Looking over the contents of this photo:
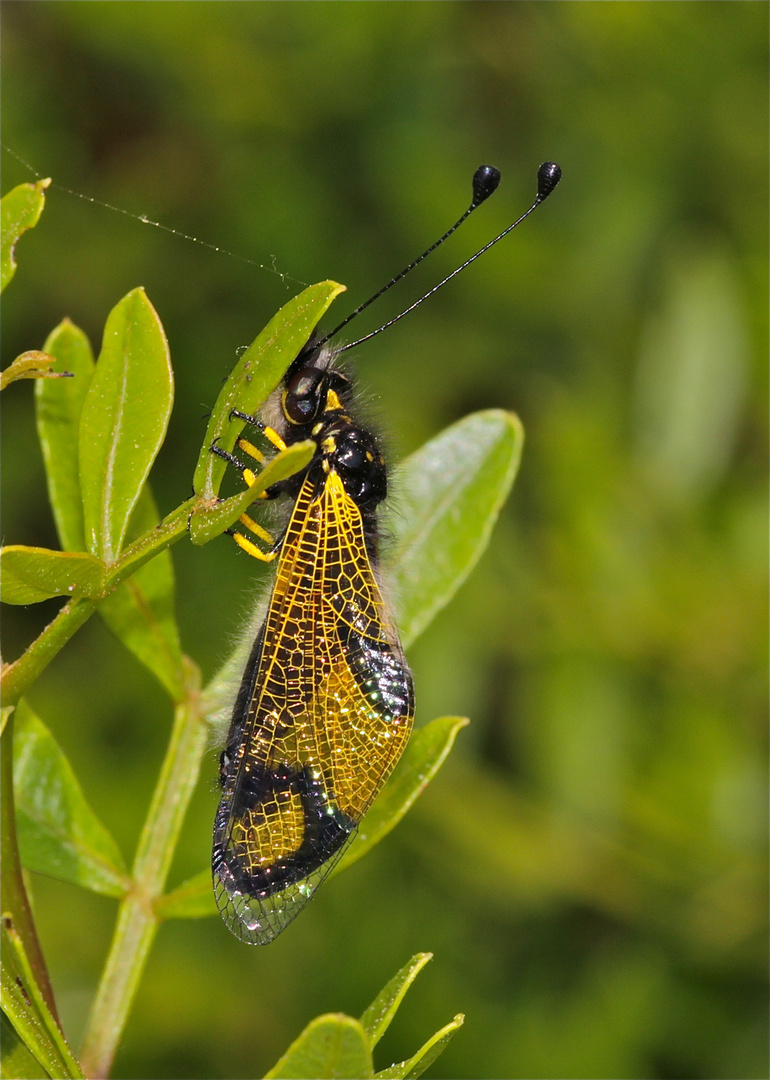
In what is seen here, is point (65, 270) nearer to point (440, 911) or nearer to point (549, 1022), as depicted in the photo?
point (440, 911)

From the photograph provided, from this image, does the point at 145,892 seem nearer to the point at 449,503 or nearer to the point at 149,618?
the point at 149,618

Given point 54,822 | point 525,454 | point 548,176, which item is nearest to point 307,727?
point 54,822

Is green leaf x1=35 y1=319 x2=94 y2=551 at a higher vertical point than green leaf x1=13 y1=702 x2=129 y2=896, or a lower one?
higher

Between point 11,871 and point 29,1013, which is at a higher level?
point 11,871

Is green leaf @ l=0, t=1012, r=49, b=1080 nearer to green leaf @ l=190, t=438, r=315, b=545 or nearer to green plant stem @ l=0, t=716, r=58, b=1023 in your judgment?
green plant stem @ l=0, t=716, r=58, b=1023

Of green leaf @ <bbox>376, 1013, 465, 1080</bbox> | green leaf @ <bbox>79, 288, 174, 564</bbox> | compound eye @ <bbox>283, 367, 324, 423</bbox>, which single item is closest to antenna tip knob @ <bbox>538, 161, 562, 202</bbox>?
compound eye @ <bbox>283, 367, 324, 423</bbox>

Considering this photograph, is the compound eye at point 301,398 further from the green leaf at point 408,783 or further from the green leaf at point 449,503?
the green leaf at point 408,783
